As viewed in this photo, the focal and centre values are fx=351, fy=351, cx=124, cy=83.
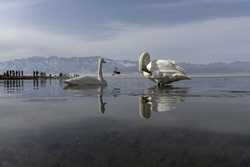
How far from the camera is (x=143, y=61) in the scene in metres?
49.2

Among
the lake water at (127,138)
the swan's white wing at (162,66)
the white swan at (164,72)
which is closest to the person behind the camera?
the lake water at (127,138)

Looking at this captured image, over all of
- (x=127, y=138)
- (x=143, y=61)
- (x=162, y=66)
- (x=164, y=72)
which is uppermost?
(x=143, y=61)

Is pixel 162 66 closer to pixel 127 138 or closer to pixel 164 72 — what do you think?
pixel 164 72

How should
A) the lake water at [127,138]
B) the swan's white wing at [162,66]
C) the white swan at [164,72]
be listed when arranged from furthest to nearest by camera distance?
the swan's white wing at [162,66]
the white swan at [164,72]
the lake water at [127,138]

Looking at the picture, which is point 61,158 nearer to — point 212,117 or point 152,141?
point 152,141

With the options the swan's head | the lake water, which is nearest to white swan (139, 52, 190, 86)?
the swan's head

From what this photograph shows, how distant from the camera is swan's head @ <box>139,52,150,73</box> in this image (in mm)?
48603

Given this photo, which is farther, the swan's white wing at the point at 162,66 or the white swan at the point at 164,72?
the swan's white wing at the point at 162,66

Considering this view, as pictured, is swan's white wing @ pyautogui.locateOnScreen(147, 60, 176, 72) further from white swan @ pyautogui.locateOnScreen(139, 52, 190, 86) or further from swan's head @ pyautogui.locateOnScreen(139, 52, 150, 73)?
swan's head @ pyautogui.locateOnScreen(139, 52, 150, 73)

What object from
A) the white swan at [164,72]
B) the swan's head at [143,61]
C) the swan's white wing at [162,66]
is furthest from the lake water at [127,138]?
the swan's head at [143,61]

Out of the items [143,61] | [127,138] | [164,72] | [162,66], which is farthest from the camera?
[143,61]

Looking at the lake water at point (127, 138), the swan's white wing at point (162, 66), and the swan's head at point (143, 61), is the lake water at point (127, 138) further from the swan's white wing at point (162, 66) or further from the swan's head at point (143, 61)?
the swan's head at point (143, 61)

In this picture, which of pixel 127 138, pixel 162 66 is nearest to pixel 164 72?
pixel 162 66

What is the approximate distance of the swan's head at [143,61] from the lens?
1914 inches
